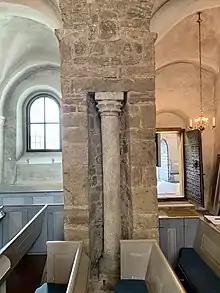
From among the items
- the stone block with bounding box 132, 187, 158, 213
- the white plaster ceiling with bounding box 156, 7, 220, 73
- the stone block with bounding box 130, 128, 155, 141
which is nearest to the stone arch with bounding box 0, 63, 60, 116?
the white plaster ceiling with bounding box 156, 7, 220, 73

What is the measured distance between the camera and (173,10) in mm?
4602

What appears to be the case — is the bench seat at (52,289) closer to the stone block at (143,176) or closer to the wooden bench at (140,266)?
the wooden bench at (140,266)

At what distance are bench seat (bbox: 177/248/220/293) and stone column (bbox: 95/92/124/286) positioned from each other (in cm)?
74

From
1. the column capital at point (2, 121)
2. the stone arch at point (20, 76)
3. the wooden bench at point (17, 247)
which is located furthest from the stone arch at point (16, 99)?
the wooden bench at point (17, 247)

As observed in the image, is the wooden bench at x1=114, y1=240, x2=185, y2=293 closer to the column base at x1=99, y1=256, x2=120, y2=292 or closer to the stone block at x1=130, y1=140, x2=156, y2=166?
the column base at x1=99, y1=256, x2=120, y2=292

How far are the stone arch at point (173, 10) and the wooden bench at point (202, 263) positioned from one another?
2532mm

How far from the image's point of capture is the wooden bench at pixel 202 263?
3.44 meters

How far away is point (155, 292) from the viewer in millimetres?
3000

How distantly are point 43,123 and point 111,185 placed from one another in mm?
5979

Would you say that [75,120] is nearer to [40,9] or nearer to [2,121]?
[40,9]

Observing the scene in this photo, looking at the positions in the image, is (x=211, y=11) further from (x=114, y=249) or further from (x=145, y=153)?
(x=114, y=249)

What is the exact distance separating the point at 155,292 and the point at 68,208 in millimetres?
1254

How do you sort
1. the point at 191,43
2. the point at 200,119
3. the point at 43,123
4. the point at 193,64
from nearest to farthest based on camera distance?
the point at 200,119
the point at 191,43
the point at 193,64
the point at 43,123

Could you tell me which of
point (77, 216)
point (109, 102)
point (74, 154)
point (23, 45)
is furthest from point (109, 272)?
point (23, 45)
